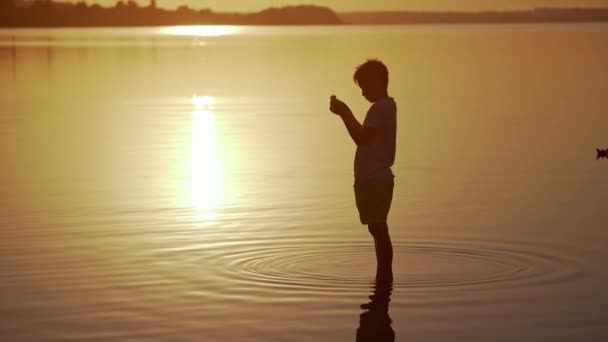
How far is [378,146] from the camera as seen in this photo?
10.6 m

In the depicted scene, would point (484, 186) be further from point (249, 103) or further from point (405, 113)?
point (249, 103)

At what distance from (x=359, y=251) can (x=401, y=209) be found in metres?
2.88

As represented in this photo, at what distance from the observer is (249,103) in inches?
1425

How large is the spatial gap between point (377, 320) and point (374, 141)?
153 centimetres

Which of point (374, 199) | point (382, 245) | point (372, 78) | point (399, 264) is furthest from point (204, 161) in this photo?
point (372, 78)

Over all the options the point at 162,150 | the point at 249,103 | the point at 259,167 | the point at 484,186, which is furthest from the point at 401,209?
the point at 249,103

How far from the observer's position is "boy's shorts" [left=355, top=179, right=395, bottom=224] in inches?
420

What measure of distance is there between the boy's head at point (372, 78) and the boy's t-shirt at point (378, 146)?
8 cm

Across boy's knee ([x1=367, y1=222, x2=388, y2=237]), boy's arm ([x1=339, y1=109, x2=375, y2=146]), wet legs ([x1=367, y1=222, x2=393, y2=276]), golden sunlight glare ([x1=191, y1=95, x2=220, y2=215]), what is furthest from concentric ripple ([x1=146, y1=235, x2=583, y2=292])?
golden sunlight glare ([x1=191, y1=95, x2=220, y2=215])

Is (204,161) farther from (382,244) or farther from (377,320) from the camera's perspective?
(377,320)

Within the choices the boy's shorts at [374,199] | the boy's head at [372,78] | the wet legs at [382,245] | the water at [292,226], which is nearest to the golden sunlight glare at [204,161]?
the water at [292,226]

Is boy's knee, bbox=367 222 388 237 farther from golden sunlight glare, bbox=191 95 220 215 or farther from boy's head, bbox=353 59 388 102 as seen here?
golden sunlight glare, bbox=191 95 220 215

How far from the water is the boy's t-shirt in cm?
99

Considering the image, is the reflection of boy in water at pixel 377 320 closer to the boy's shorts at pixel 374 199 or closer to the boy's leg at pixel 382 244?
the boy's leg at pixel 382 244
